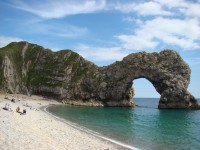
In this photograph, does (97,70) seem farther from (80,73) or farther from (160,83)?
(160,83)

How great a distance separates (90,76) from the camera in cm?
12438

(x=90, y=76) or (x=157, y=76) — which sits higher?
(x=157, y=76)

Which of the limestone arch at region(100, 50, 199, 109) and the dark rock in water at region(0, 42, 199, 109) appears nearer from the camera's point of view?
the limestone arch at region(100, 50, 199, 109)

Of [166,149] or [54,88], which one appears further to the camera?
[54,88]

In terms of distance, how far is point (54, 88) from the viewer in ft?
421

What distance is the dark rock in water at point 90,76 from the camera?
4294 inches

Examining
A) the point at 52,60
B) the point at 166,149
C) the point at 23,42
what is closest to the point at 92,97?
the point at 52,60

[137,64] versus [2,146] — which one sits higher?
[137,64]

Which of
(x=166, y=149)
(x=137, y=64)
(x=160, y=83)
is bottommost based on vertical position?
(x=166, y=149)

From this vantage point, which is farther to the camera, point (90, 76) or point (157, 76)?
point (90, 76)

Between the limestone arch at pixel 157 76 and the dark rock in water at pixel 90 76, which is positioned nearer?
the limestone arch at pixel 157 76

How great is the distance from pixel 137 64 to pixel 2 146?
9845 centimetres

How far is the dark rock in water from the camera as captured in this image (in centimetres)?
10906

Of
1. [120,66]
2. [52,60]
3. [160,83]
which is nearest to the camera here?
[160,83]
